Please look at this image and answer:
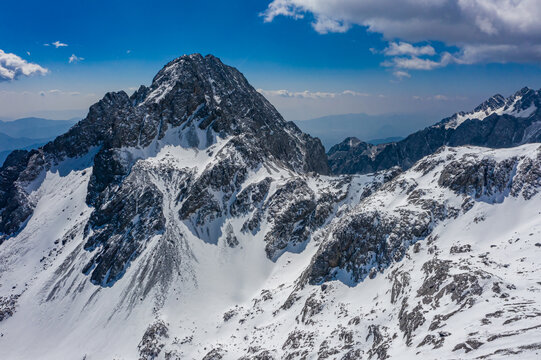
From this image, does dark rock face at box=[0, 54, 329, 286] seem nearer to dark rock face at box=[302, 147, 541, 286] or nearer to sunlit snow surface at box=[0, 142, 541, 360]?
sunlit snow surface at box=[0, 142, 541, 360]

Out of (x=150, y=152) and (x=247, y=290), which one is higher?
(x=150, y=152)

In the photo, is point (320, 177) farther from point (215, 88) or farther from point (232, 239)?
point (215, 88)

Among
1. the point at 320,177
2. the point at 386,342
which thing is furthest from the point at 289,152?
the point at 386,342

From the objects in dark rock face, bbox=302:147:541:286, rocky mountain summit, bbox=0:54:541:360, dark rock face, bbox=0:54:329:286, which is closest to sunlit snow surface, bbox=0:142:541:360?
rocky mountain summit, bbox=0:54:541:360

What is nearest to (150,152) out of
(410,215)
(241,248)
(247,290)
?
(241,248)

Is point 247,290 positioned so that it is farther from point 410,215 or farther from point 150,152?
point 150,152

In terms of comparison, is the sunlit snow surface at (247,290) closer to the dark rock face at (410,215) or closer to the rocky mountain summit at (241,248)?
the rocky mountain summit at (241,248)
